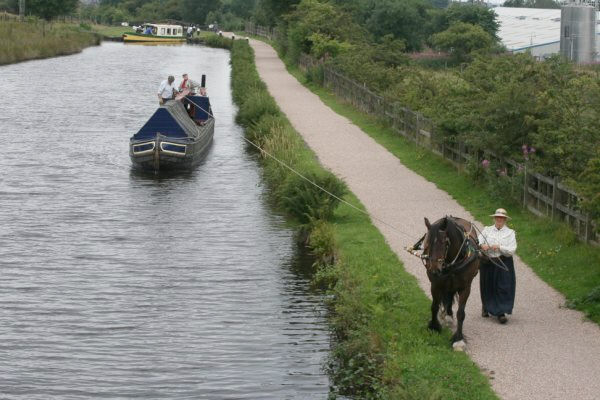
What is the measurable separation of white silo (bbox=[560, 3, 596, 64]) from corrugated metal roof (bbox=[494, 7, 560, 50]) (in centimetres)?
997

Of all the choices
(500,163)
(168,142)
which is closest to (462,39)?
(168,142)

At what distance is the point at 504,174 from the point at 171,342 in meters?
10.7

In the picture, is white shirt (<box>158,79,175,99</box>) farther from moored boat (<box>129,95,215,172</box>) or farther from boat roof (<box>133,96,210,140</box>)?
boat roof (<box>133,96,210,140</box>)

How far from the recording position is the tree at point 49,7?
13750 centimetres

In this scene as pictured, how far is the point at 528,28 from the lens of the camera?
11188cm

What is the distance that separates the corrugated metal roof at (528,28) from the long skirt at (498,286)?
284 feet

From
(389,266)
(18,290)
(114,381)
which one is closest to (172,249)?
(18,290)

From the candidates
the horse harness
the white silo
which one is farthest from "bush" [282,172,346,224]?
the white silo

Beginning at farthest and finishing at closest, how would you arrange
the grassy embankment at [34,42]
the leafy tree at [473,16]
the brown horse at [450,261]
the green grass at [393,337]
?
the leafy tree at [473,16]
the grassy embankment at [34,42]
the brown horse at [450,261]
the green grass at [393,337]

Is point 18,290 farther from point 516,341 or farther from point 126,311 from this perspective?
point 516,341

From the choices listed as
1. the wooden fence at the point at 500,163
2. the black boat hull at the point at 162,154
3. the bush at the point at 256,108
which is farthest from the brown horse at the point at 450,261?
the bush at the point at 256,108

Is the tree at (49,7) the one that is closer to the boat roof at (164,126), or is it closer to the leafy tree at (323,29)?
the leafy tree at (323,29)

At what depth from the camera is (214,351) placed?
17969 millimetres

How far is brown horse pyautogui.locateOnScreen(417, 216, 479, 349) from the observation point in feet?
50.5
